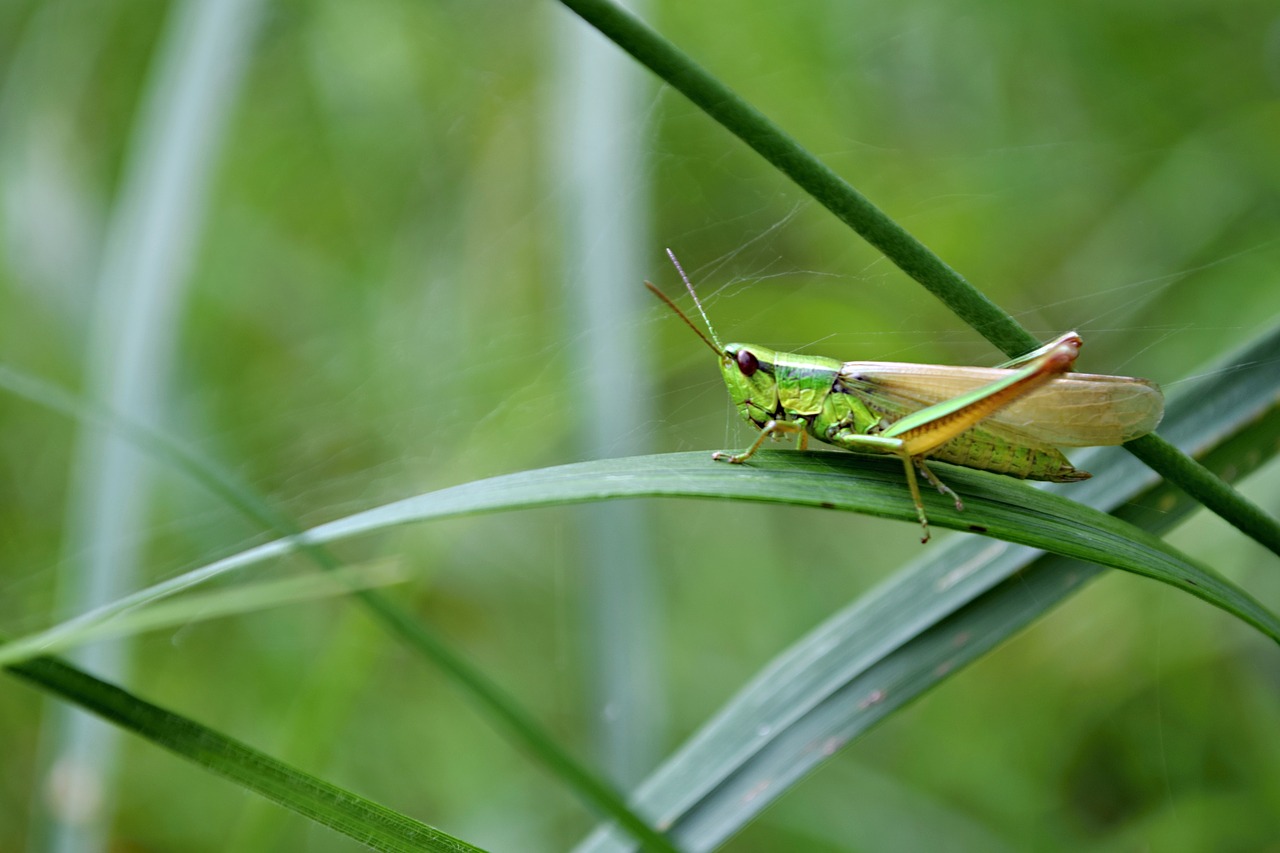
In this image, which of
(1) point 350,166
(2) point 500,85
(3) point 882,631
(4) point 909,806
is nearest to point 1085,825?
(4) point 909,806

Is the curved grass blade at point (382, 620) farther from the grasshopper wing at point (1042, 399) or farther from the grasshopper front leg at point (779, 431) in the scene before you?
the grasshopper wing at point (1042, 399)

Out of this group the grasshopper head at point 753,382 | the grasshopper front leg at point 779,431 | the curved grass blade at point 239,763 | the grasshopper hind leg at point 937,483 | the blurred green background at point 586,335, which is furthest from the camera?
the blurred green background at point 586,335

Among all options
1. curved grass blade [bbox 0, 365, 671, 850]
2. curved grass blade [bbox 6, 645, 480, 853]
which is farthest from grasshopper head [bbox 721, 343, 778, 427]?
curved grass blade [bbox 6, 645, 480, 853]

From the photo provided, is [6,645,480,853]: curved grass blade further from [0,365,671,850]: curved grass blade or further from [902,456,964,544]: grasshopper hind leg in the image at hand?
[902,456,964,544]: grasshopper hind leg

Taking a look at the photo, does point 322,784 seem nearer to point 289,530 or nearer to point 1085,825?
point 289,530

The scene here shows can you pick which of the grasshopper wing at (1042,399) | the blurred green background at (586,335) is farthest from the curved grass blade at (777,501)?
the blurred green background at (586,335)

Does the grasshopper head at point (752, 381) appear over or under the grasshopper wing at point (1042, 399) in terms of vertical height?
over
